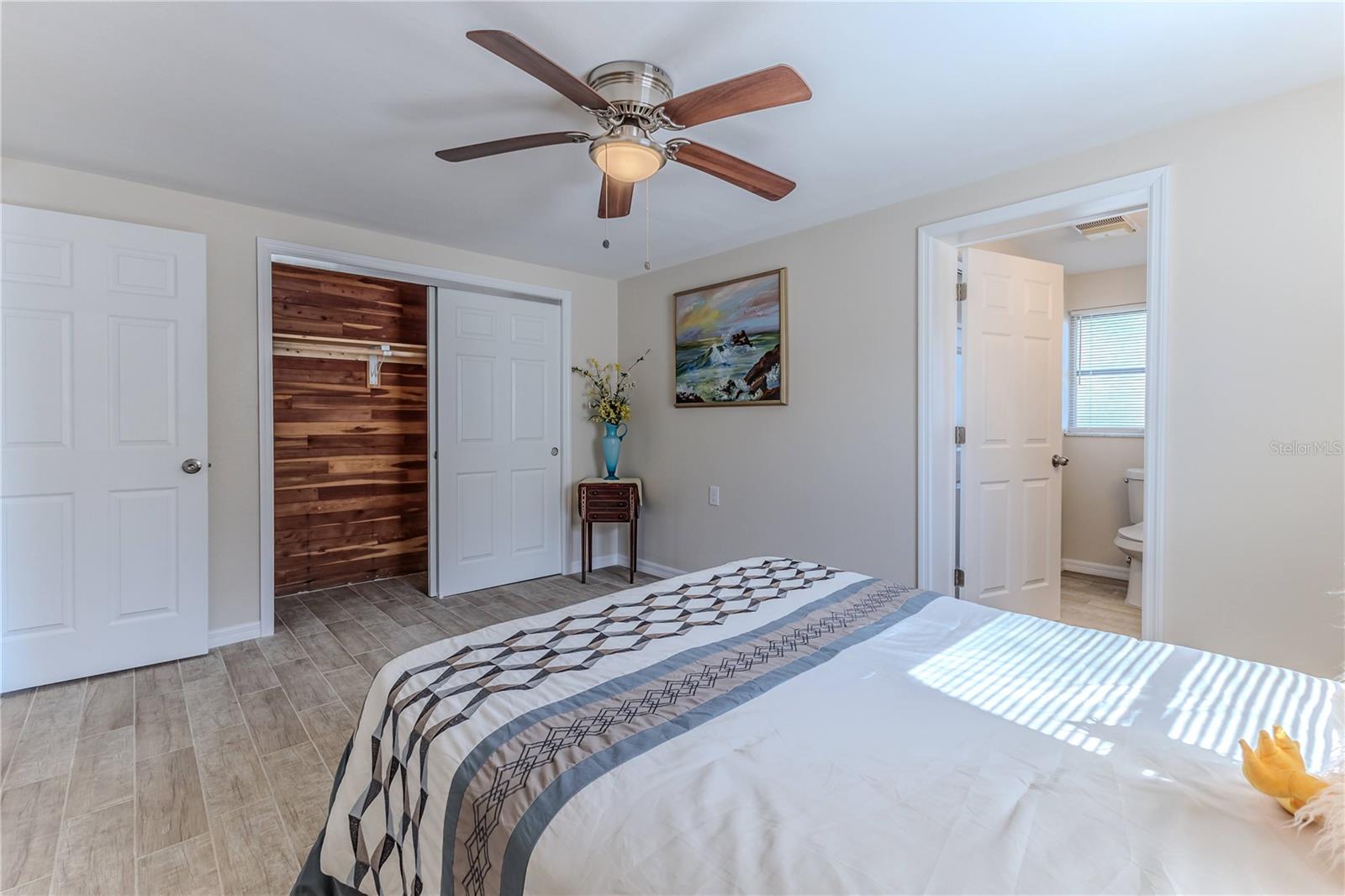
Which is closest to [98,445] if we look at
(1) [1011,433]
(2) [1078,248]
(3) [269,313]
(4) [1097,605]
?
(3) [269,313]

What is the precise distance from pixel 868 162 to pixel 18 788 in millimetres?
3803

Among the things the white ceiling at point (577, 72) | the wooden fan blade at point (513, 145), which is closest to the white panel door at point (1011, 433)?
the white ceiling at point (577, 72)

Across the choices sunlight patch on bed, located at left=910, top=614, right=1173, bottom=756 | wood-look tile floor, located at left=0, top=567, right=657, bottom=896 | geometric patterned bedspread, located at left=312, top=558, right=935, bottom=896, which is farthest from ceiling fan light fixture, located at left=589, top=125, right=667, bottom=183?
wood-look tile floor, located at left=0, top=567, right=657, bottom=896

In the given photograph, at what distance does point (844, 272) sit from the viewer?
327 cm

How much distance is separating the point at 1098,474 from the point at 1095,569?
2.30 feet

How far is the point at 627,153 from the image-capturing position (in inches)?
73.5

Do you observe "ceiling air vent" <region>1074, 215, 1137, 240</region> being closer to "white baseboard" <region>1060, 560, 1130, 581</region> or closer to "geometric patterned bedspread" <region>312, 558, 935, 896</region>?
"white baseboard" <region>1060, 560, 1130, 581</region>

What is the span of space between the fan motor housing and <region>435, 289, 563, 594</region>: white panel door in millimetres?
2312

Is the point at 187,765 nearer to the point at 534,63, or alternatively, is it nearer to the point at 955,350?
the point at 534,63

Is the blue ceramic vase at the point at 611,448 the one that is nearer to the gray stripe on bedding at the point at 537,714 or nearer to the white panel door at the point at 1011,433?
the white panel door at the point at 1011,433

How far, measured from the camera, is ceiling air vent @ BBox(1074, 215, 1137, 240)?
3.24 meters

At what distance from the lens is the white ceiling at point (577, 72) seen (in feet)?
5.51

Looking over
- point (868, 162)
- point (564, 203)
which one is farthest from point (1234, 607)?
point (564, 203)

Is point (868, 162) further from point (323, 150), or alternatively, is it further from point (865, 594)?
point (323, 150)
